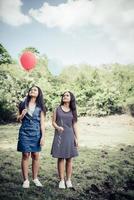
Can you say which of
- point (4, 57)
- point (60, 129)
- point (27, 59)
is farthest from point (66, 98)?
point (4, 57)

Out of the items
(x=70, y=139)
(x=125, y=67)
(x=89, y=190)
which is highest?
(x=125, y=67)

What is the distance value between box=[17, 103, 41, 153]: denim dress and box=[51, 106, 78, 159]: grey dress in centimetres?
25

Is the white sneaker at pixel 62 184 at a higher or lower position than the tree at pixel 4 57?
lower

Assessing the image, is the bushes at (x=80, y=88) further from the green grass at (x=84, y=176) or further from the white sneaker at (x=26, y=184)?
the white sneaker at (x=26, y=184)

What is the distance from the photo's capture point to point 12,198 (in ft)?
13.6

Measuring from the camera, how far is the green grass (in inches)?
174

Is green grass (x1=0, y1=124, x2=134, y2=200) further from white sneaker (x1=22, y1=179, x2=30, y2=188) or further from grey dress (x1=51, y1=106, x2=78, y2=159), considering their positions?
grey dress (x1=51, y1=106, x2=78, y2=159)

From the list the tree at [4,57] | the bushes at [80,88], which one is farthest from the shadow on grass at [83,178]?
the tree at [4,57]

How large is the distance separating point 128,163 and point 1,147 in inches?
119

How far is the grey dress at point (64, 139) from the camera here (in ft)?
15.3

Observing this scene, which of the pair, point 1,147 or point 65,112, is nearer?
point 65,112

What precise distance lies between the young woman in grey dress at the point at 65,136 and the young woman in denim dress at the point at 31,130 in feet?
0.72

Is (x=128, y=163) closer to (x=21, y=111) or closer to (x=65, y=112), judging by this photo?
(x=65, y=112)

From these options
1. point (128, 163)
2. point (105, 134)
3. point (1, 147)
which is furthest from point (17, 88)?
point (128, 163)
